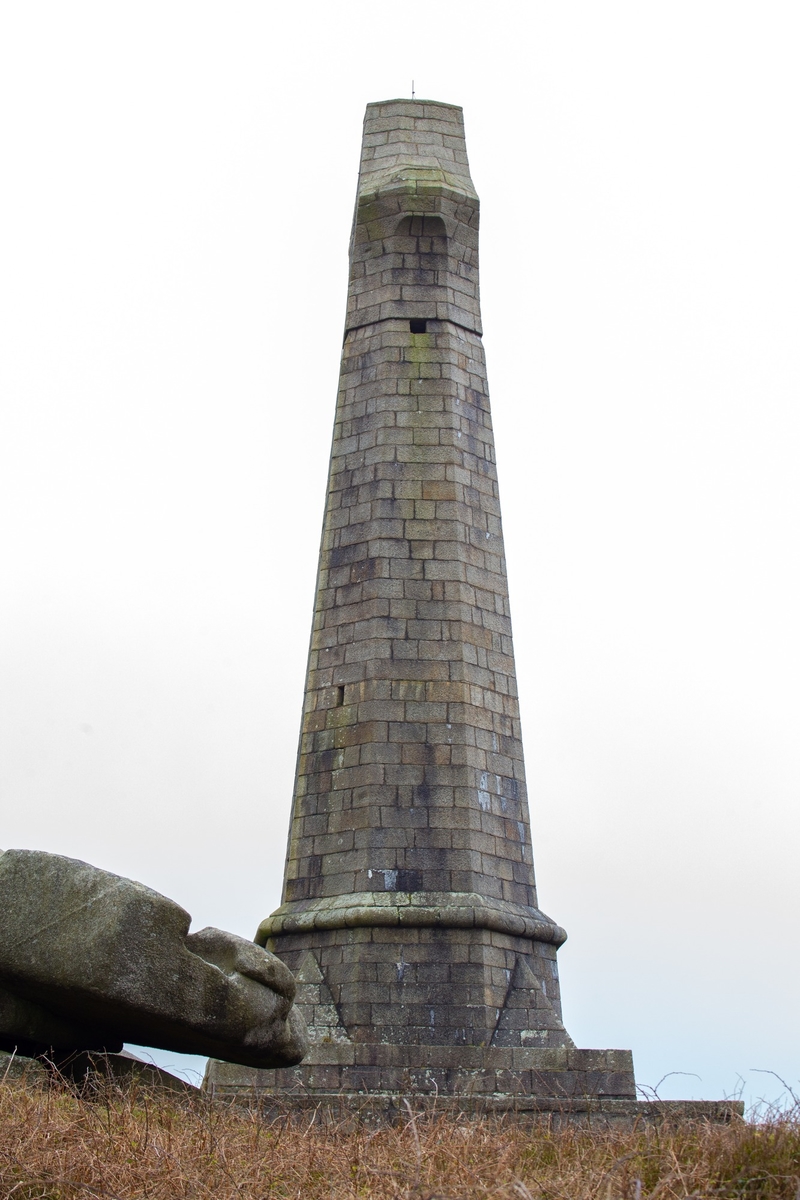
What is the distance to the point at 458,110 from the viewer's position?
15.6 m

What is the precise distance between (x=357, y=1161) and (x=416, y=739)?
21.6 ft

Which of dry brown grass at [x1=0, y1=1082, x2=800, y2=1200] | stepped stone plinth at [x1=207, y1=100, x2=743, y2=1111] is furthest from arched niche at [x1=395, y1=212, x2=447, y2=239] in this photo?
dry brown grass at [x1=0, y1=1082, x2=800, y2=1200]

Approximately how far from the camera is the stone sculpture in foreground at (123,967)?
24.2 feet

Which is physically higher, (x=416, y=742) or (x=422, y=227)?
(x=422, y=227)

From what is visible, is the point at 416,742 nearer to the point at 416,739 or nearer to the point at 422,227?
the point at 416,739

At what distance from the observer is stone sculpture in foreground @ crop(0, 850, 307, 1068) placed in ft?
24.2

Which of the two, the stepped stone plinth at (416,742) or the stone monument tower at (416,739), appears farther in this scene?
the stone monument tower at (416,739)

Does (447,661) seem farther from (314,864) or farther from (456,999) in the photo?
(456,999)

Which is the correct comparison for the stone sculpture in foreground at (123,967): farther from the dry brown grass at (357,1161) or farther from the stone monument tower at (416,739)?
the stone monument tower at (416,739)

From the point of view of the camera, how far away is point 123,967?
7.35 meters

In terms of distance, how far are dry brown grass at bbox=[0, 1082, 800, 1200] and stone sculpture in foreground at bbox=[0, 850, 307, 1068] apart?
55 centimetres

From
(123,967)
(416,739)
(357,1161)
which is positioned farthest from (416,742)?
(357,1161)

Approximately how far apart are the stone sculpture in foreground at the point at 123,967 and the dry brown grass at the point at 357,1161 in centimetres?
55

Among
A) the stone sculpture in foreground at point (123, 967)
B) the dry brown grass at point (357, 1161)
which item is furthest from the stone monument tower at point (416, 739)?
the dry brown grass at point (357, 1161)
